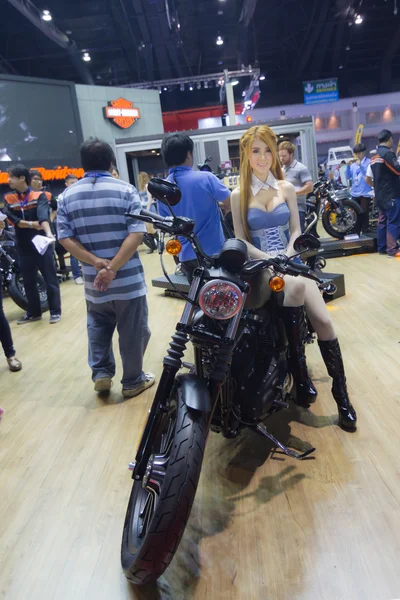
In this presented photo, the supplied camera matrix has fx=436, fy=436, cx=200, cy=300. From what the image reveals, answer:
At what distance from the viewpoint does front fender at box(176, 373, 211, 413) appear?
1345 millimetres

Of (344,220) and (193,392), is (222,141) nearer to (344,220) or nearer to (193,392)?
(344,220)

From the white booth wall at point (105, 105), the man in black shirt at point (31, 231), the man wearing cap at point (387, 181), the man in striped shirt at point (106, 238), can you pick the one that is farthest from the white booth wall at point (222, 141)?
the man in striped shirt at point (106, 238)

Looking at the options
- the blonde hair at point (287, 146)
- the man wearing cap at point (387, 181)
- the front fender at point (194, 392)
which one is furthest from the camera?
the man wearing cap at point (387, 181)

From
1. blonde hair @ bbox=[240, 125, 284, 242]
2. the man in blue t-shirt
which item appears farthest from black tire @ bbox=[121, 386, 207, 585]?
the man in blue t-shirt

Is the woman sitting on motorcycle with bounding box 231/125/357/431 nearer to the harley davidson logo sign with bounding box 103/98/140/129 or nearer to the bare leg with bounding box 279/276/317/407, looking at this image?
the bare leg with bounding box 279/276/317/407

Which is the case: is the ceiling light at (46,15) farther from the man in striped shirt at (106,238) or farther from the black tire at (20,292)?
the man in striped shirt at (106,238)

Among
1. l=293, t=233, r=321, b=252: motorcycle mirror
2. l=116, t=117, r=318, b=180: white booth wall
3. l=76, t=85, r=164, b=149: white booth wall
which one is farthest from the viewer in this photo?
l=76, t=85, r=164, b=149: white booth wall

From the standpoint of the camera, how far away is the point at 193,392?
139cm

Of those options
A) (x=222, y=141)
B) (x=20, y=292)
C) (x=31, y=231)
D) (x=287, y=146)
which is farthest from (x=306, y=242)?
(x=222, y=141)

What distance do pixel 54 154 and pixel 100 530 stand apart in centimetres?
1198

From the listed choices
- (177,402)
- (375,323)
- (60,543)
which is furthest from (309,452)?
(375,323)

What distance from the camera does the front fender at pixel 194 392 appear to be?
4.41 feet

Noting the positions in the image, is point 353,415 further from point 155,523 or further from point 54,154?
point 54,154

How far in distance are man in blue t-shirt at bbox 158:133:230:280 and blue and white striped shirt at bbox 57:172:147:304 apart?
388 millimetres
